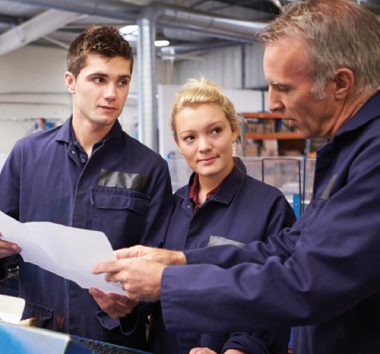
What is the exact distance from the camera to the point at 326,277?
0.75 metres

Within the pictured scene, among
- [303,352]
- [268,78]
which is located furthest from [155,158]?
[303,352]

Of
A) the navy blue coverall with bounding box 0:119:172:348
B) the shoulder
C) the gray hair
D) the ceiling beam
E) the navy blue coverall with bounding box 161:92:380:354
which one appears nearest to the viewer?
the navy blue coverall with bounding box 161:92:380:354

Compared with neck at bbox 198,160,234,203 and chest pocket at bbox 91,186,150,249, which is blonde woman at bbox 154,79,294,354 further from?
chest pocket at bbox 91,186,150,249

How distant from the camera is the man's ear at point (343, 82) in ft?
2.77

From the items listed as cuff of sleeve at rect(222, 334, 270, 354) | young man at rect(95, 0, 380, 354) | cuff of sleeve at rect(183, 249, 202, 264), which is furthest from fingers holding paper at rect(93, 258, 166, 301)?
cuff of sleeve at rect(222, 334, 270, 354)

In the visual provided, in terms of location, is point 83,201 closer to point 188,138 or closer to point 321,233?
point 188,138

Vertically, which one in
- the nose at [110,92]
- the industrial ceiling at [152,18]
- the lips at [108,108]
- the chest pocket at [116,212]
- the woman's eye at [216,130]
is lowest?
the chest pocket at [116,212]

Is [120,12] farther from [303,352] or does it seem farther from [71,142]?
[303,352]

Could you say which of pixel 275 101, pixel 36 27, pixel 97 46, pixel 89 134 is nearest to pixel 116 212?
pixel 89 134

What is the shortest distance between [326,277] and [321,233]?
7cm

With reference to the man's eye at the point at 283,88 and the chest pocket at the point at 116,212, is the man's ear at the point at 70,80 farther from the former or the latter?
the man's eye at the point at 283,88

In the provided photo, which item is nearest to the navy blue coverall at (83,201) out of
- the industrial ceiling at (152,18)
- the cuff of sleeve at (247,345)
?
the cuff of sleeve at (247,345)

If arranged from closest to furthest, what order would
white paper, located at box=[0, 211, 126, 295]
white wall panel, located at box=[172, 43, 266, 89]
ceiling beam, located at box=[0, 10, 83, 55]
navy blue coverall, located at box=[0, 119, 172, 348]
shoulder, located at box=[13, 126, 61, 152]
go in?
white paper, located at box=[0, 211, 126, 295]
navy blue coverall, located at box=[0, 119, 172, 348]
shoulder, located at box=[13, 126, 61, 152]
ceiling beam, located at box=[0, 10, 83, 55]
white wall panel, located at box=[172, 43, 266, 89]

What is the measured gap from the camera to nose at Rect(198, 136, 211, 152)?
1323 millimetres
